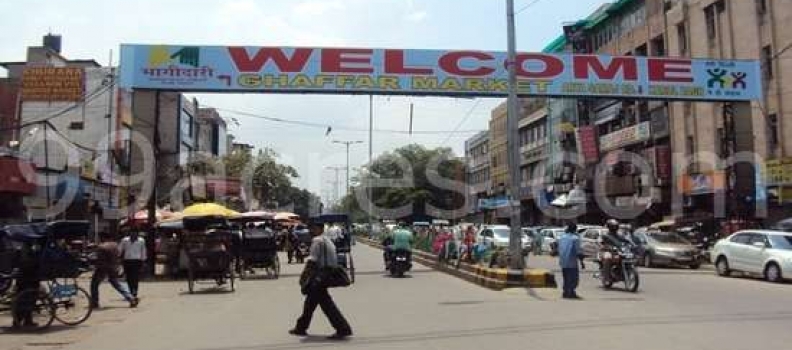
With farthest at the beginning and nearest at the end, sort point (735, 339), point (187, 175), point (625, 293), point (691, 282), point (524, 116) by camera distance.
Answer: point (524, 116)
point (187, 175)
point (691, 282)
point (625, 293)
point (735, 339)

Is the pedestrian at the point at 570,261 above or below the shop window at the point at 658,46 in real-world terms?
below

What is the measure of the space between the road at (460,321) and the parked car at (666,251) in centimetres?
842

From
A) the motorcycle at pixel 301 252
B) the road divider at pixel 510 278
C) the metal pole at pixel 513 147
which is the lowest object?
the road divider at pixel 510 278

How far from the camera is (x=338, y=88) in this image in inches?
988

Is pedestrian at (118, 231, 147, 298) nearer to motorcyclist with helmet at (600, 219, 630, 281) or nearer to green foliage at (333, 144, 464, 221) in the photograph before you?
motorcyclist with helmet at (600, 219, 630, 281)

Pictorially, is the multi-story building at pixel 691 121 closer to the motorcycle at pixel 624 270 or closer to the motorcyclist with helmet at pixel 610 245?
the motorcyclist with helmet at pixel 610 245

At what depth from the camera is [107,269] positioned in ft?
52.2

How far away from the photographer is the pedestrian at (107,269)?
623 inches

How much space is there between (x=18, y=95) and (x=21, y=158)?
77.9 feet

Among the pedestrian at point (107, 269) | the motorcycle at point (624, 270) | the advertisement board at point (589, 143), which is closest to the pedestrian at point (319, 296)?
the pedestrian at point (107, 269)

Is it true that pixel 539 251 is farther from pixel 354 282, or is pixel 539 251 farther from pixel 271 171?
pixel 271 171

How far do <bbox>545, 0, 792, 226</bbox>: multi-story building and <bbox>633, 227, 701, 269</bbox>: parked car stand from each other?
2.66 meters

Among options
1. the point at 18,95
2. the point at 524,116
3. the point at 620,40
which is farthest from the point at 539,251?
the point at 524,116

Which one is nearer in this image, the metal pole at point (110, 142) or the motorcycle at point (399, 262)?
the motorcycle at point (399, 262)
